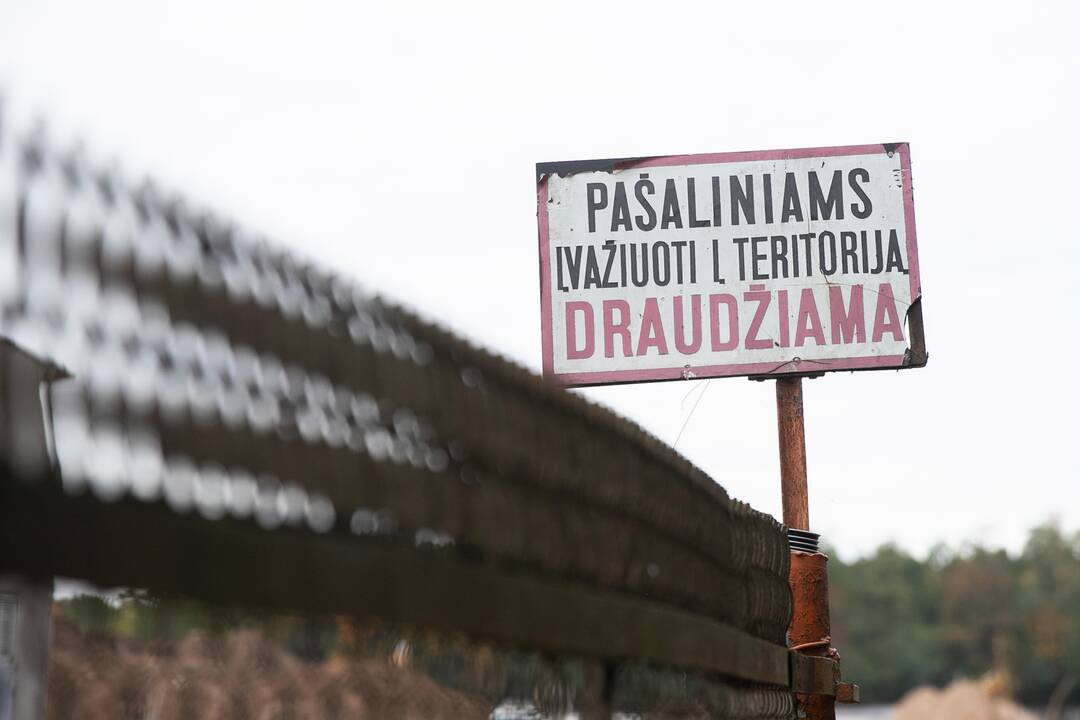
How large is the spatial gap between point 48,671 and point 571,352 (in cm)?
796

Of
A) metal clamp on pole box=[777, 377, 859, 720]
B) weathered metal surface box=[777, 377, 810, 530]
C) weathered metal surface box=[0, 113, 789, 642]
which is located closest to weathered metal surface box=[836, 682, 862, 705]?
metal clamp on pole box=[777, 377, 859, 720]

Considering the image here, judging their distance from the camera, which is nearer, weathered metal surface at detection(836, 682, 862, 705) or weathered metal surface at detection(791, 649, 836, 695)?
weathered metal surface at detection(791, 649, 836, 695)

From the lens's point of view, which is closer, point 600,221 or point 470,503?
point 470,503

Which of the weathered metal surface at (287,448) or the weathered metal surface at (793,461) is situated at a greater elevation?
the weathered metal surface at (793,461)

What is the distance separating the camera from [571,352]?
9711 mm

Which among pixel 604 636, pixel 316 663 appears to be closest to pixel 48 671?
pixel 316 663

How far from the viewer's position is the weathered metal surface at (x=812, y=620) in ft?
17.5

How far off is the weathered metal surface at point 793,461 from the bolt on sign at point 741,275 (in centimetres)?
23

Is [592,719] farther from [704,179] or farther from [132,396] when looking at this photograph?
[704,179]

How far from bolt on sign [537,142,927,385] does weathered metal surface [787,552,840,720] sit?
4.05 metres

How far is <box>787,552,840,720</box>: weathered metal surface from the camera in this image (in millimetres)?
5332

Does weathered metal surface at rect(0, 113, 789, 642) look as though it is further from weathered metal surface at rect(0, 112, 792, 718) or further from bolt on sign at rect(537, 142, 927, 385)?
bolt on sign at rect(537, 142, 927, 385)

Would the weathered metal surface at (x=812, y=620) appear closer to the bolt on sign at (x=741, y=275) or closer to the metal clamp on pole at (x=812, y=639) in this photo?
the metal clamp on pole at (x=812, y=639)

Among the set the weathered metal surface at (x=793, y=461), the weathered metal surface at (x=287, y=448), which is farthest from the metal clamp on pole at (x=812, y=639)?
the weathered metal surface at (x=793, y=461)
